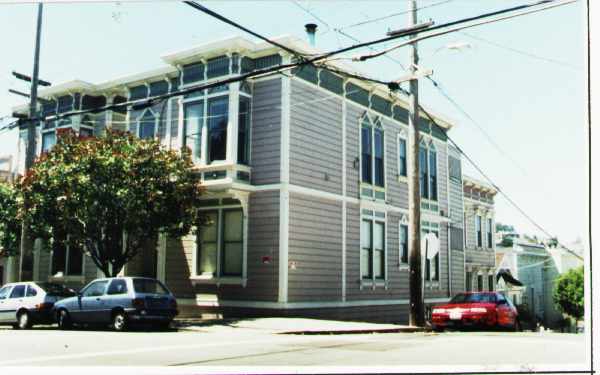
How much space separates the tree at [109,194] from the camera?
1903 cm

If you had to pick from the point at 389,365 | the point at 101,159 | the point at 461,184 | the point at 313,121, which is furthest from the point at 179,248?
the point at 461,184

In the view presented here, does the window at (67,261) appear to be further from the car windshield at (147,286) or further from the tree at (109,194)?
the car windshield at (147,286)

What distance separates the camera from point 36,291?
19062 mm

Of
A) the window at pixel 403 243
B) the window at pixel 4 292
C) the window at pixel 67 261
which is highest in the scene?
the window at pixel 403 243

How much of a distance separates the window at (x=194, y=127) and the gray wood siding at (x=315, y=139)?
3.38 metres

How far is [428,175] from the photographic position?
2928 centimetres

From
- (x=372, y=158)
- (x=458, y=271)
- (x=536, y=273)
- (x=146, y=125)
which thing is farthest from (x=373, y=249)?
(x=536, y=273)

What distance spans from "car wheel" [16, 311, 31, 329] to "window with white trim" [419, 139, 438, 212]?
17064mm

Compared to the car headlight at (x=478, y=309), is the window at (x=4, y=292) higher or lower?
higher

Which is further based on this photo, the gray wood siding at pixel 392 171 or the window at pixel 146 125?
the gray wood siding at pixel 392 171

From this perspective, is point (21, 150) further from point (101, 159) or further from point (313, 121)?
point (313, 121)

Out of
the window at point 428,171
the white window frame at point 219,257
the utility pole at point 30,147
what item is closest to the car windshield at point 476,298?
the white window frame at point 219,257

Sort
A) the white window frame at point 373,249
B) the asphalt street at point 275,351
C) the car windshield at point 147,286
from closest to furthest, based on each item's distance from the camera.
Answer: the asphalt street at point 275,351 → the car windshield at point 147,286 → the white window frame at point 373,249

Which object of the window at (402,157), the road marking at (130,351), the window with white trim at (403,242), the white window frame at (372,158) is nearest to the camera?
the road marking at (130,351)
